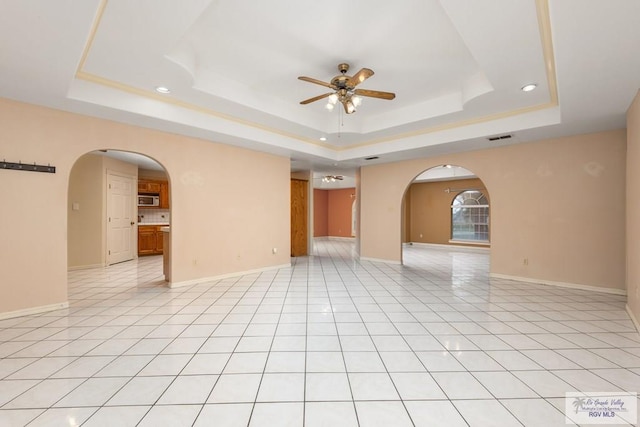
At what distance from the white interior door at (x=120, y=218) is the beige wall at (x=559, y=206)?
26.1 ft

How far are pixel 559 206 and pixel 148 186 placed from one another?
1007 cm

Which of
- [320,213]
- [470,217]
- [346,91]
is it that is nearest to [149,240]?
[320,213]

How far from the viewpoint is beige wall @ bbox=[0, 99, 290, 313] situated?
3.45 meters

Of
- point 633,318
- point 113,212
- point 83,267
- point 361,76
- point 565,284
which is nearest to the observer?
point 361,76

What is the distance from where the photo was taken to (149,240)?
27.8 feet

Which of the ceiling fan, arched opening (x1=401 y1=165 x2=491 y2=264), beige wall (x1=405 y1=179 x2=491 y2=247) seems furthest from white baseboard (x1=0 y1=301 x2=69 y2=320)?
beige wall (x1=405 y1=179 x2=491 y2=247)

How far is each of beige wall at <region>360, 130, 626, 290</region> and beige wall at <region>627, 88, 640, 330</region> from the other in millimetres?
1031

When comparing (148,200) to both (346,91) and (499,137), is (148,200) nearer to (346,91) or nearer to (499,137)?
(346,91)

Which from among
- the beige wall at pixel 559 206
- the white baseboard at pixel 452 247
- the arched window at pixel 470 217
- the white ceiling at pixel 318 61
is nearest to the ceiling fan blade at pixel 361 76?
the white ceiling at pixel 318 61

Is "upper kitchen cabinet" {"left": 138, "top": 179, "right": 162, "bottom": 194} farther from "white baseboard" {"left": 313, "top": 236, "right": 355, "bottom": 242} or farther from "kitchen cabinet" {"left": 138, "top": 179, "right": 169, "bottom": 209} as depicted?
"white baseboard" {"left": 313, "top": 236, "right": 355, "bottom": 242}

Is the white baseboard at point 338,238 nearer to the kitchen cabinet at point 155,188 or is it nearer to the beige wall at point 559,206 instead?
the kitchen cabinet at point 155,188

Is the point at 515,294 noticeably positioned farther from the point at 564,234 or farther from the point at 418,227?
the point at 418,227

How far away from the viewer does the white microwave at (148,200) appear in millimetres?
8616

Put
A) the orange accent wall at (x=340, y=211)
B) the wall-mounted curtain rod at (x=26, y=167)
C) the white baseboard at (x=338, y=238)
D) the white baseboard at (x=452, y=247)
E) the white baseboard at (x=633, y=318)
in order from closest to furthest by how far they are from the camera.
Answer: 1. the white baseboard at (x=633, y=318)
2. the wall-mounted curtain rod at (x=26, y=167)
3. the white baseboard at (x=452, y=247)
4. the white baseboard at (x=338, y=238)
5. the orange accent wall at (x=340, y=211)
